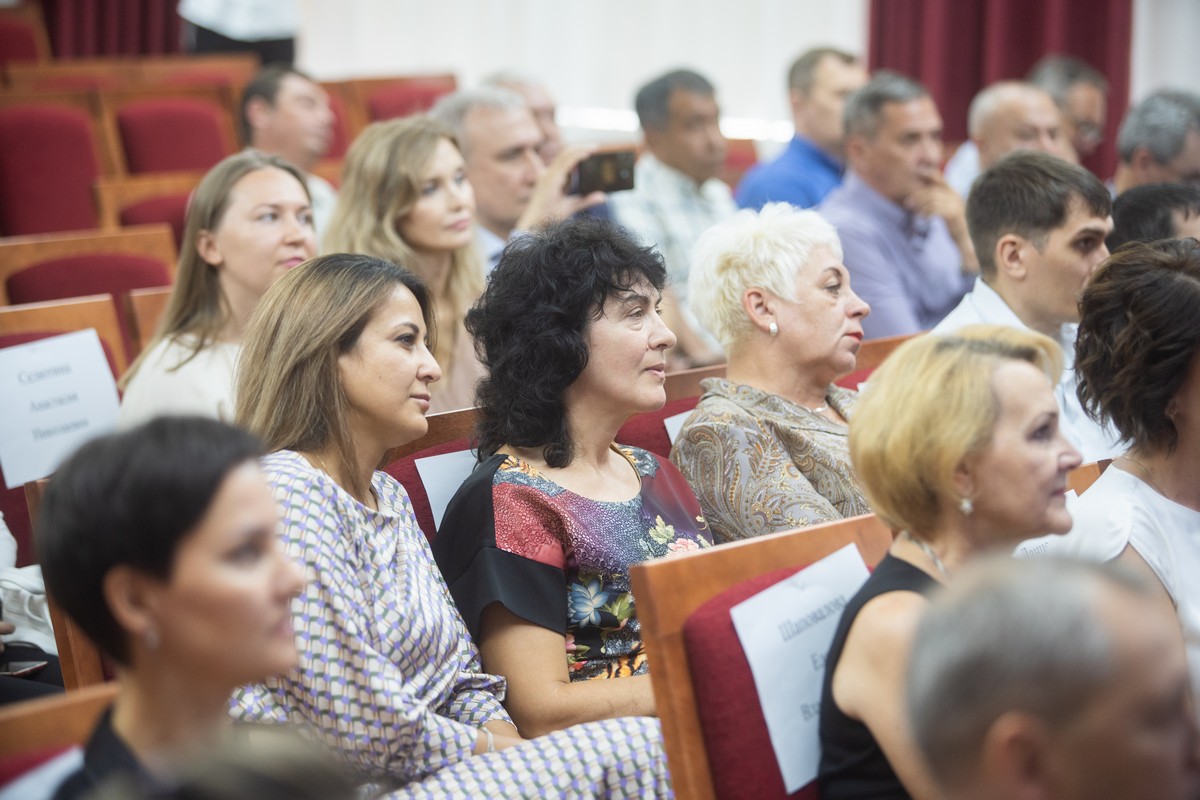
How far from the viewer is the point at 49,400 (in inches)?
98.3

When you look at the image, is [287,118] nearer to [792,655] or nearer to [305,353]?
[305,353]

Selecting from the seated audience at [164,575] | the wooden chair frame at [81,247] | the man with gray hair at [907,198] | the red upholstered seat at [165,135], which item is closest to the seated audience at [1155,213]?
the man with gray hair at [907,198]

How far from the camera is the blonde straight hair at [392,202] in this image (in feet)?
9.98

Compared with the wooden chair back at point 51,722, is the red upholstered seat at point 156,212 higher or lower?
lower

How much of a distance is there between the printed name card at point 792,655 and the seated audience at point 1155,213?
5.12 feet

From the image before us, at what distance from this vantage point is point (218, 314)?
2.69m

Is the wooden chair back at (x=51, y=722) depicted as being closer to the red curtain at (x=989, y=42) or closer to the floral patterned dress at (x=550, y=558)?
the floral patterned dress at (x=550, y=558)

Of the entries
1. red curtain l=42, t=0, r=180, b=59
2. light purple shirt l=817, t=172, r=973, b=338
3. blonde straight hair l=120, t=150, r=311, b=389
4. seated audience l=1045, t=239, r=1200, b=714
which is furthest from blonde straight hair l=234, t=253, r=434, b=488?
red curtain l=42, t=0, r=180, b=59

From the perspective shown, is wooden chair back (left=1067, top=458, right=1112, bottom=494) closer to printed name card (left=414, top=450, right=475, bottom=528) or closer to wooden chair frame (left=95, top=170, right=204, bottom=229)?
printed name card (left=414, top=450, right=475, bottom=528)

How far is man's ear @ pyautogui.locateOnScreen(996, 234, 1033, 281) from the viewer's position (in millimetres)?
2721

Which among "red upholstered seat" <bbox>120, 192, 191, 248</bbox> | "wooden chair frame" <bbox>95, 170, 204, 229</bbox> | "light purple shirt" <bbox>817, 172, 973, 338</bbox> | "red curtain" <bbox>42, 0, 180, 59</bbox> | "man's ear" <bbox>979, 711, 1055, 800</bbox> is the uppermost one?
"red curtain" <bbox>42, 0, 180, 59</bbox>

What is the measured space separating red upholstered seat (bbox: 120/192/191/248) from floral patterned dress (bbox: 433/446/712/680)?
8.56 ft

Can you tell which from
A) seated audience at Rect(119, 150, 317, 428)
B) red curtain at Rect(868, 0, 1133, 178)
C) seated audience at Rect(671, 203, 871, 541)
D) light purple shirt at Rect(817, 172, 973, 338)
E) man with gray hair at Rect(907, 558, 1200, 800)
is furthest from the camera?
red curtain at Rect(868, 0, 1133, 178)

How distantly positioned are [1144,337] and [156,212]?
3.27 m
